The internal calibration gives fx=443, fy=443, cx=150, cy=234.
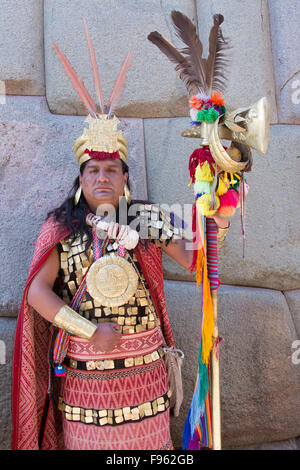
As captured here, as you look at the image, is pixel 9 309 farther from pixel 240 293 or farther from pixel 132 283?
pixel 240 293

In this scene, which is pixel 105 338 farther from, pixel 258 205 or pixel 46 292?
pixel 258 205

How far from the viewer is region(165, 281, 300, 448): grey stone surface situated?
2.47m

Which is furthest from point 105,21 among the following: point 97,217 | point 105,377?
point 105,377

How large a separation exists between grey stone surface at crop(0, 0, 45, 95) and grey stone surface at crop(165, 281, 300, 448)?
4.82 ft

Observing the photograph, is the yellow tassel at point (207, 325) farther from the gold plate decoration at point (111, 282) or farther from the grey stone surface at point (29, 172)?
the grey stone surface at point (29, 172)

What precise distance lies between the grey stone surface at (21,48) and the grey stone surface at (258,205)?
32.0 inches

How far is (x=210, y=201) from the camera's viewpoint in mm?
1740

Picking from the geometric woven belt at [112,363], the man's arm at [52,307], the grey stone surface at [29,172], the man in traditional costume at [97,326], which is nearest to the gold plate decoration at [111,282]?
the man in traditional costume at [97,326]

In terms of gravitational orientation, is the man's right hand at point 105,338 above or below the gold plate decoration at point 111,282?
below

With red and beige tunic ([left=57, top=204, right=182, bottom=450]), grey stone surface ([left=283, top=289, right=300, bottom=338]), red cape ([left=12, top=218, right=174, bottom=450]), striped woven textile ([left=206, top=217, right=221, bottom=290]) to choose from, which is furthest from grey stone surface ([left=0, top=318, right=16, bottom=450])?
grey stone surface ([left=283, top=289, right=300, bottom=338])

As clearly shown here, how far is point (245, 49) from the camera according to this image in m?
2.74

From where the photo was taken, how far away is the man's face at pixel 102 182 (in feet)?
6.52

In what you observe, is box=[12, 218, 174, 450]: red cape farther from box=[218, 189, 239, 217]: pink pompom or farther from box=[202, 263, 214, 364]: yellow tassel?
box=[218, 189, 239, 217]: pink pompom
